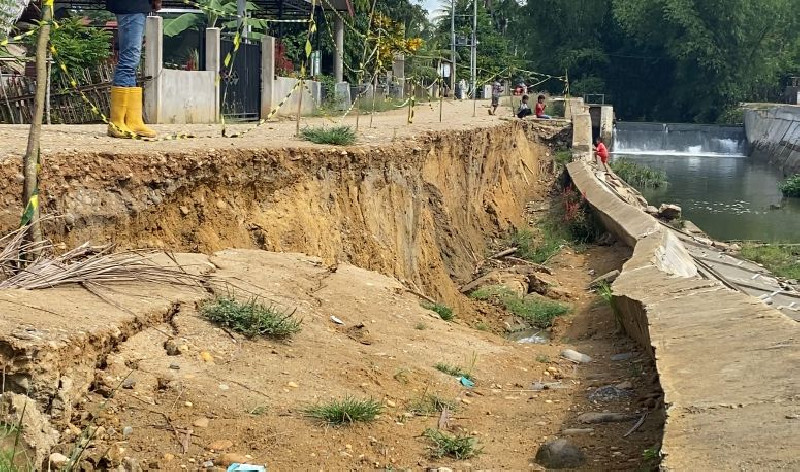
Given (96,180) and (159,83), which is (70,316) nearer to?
(96,180)

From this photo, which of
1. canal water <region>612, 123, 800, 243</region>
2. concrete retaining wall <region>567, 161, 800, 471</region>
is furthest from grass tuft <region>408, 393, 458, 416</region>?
canal water <region>612, 123, 800, 243</region>

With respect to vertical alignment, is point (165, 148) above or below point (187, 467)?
above

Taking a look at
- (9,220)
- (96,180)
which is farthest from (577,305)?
(9,220)

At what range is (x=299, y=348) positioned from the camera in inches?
261

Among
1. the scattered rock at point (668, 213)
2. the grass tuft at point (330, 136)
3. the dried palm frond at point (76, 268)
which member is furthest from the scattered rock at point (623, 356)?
the scattered rock at point (668, 213)

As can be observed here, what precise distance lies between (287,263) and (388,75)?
2327cm

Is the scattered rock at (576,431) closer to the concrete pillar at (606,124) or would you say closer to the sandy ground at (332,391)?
the sandy ground at (332,391)

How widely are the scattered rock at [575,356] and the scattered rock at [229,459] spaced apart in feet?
14.2

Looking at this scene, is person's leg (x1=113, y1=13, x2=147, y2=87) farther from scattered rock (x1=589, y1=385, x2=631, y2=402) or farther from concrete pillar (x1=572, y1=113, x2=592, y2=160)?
concrete pillar (x1=572, y1=113, x2=592, y2=160)

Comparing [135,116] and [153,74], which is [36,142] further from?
[153,74]

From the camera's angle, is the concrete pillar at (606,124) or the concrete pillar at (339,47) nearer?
the concrete pillar at (339,47)

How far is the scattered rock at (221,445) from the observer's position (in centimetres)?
502

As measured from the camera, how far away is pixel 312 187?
1093 centimetres

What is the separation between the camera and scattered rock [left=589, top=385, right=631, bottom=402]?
22.9ft
